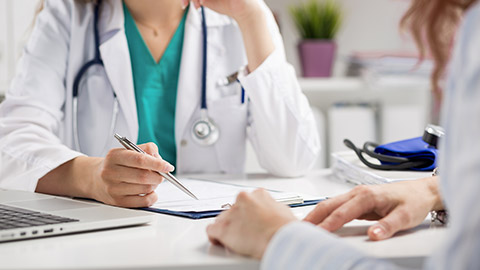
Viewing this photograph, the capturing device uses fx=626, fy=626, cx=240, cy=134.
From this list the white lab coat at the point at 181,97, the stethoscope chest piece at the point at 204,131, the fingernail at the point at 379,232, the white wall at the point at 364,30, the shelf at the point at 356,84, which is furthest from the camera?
the white wall at the point at 364,30

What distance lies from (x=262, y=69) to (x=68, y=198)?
49cm

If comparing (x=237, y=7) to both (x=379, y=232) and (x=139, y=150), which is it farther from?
(x=379, y=232)

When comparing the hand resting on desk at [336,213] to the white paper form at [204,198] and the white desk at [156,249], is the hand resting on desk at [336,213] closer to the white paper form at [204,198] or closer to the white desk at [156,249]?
the white desk at [156,249]

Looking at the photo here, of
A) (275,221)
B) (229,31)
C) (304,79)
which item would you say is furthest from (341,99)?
(275,221)

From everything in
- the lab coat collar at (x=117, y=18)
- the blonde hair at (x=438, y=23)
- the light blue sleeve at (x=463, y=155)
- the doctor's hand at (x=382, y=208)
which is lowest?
the doctor's hand at (x=382, y=208)

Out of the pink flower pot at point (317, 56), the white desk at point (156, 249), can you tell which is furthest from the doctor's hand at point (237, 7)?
the pink flower pot at point (317, 56)

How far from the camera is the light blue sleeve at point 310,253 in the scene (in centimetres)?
55

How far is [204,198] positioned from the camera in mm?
959

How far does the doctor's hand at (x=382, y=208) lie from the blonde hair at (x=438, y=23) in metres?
0.15

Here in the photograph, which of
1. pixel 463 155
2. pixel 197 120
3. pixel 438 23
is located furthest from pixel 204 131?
pixel 463 155

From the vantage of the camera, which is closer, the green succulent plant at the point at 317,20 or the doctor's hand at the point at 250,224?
the doctor's hand at the point at 250,224

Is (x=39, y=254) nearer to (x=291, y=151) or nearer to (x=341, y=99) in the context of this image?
(x=291, y=151)

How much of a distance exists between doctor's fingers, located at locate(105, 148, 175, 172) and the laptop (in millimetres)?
67

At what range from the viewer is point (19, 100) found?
1.23 m
